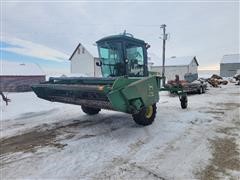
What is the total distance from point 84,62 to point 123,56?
2788 cm

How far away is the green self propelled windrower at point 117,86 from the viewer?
4.55 metres

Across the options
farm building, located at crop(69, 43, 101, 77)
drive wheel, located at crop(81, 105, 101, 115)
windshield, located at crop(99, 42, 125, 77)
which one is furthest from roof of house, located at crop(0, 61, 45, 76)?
windshield, located at crop(99, 42, 125, 77)

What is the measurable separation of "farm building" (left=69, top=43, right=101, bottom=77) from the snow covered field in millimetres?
25441

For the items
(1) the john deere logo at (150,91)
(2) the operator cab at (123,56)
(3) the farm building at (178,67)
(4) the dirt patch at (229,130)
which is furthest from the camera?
(3) the farm building at (178,67)

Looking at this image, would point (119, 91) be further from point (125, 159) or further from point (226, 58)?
point (226, 58)

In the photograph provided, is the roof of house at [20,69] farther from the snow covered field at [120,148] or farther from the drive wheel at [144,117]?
the drive wheel at [144,117]

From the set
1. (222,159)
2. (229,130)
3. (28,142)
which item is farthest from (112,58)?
(222,159)

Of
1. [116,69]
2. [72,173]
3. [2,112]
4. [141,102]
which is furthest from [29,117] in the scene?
[72,173]

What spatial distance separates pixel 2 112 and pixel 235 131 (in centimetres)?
771

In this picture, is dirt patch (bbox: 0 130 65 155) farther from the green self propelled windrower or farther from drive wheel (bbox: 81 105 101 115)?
drive wheel (bbox: 81 105 101 115)

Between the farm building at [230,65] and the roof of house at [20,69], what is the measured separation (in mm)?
44431

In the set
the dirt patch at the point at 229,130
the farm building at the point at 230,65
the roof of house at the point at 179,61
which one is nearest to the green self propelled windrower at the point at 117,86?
the dirt patch at the point at 229,130

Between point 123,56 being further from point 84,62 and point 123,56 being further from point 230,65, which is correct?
point 230,65

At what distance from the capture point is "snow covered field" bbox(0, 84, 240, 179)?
3.25 metres
